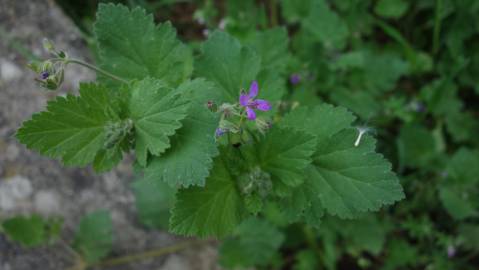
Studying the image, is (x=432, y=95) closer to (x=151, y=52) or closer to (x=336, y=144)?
(x=336, y=144)

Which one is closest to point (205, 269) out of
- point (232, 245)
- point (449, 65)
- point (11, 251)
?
point (232, 245)

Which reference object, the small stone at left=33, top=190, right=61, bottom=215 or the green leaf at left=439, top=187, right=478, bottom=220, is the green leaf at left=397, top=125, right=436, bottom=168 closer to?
the green leaf at left=439, top=187, right=478, bottom=220

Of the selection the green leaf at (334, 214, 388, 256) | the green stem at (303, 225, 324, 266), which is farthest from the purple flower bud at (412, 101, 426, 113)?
the green stem at (303, 225, 324, 266)

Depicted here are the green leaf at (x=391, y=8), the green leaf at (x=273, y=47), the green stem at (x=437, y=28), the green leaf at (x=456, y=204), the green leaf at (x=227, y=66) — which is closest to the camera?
the green leaf at (x=227, y=66)

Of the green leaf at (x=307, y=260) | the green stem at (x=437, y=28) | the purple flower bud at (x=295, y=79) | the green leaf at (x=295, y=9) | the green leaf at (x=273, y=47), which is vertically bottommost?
the green leaf at (x=307, y=260)

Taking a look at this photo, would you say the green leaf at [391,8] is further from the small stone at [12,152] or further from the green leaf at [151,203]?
the small stone at [12,152]

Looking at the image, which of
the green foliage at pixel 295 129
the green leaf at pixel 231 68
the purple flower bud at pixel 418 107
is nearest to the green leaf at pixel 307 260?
the green foliage at pixel 295 129

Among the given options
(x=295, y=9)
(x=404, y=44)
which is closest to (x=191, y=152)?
(x=295, y=9)

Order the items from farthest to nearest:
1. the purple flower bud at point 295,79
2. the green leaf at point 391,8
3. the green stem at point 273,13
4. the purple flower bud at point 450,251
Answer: the green stem at point 273,13 < the green leaf at point 391,8 < the purple flower bud at point 450,251 < the purple flower bud at point 295,79
